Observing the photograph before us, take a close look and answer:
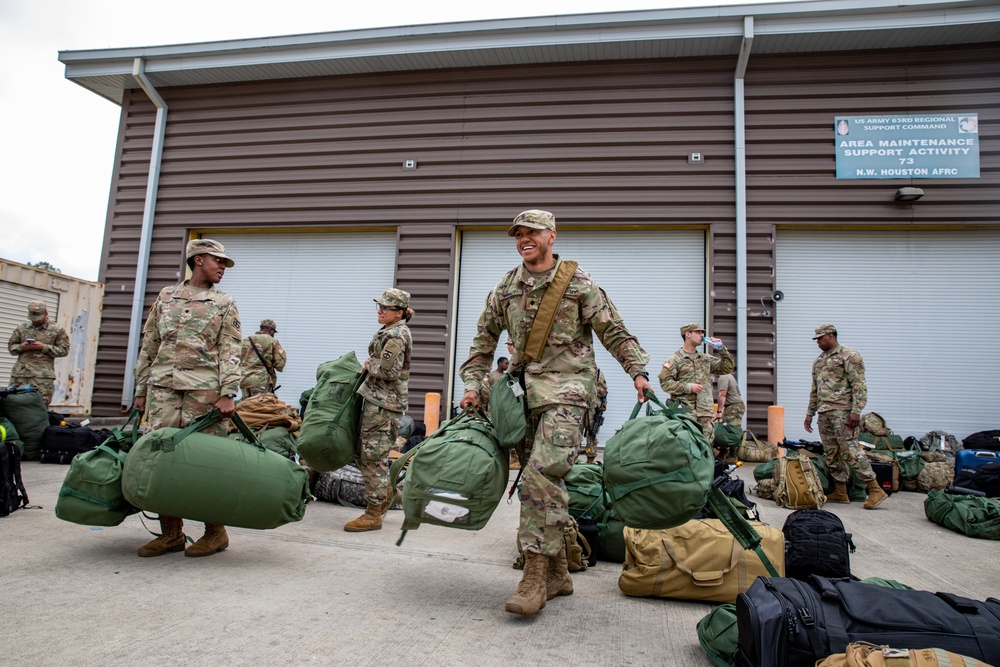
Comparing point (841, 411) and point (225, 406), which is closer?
point (225, 406)

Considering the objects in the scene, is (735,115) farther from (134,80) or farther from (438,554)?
(134,80)

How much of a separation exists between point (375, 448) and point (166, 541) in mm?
1521

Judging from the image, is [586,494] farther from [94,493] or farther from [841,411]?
[841,411]

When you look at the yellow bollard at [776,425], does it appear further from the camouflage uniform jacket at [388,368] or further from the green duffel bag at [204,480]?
the green duffel bag at [204,480]

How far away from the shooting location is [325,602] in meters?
2.88

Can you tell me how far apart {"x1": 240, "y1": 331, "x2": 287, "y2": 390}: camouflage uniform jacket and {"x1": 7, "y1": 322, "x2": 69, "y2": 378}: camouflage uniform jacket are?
8.55 feet

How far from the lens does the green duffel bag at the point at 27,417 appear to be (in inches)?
272

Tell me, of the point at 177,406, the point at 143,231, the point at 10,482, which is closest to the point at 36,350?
the point at 143,231

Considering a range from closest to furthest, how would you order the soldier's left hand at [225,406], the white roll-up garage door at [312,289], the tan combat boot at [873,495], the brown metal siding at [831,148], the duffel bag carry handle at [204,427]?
1. the duffel bag carry handle at [204,427]
2. the soldier's left hand at [225,406]
3. the tan combat boot at [873,495]
4. the brown metal siding at [831,148]
5. the white roll-up garage door at [312,289]

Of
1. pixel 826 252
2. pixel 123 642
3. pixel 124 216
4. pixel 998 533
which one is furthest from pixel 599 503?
pixel 124 216

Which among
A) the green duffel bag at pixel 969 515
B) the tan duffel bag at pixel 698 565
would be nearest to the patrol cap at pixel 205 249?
the tan duffel bag at pixel 698 565

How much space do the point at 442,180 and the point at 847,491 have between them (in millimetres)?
7279

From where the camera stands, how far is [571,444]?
120 inches

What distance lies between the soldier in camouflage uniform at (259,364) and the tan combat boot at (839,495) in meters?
6.45
